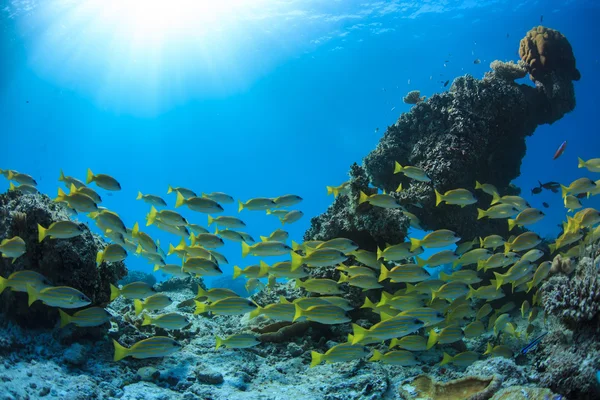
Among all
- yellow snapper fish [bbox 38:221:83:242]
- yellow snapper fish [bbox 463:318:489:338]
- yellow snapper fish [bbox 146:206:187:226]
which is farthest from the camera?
yellow snapper fish [bbox 146:206:187:226]

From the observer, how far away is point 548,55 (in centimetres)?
1234

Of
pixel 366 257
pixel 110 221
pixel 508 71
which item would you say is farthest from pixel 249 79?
pixel 366 257

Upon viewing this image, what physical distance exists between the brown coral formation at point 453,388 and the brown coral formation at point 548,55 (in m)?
12.7

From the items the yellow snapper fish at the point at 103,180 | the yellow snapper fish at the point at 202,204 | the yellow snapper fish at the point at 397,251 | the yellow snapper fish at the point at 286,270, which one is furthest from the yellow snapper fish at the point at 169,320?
the yellow snapper fish at the point at 397,251

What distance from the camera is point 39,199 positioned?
6051mm

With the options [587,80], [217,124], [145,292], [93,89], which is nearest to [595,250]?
[145,292]

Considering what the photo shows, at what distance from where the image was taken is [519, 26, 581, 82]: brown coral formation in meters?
12.3

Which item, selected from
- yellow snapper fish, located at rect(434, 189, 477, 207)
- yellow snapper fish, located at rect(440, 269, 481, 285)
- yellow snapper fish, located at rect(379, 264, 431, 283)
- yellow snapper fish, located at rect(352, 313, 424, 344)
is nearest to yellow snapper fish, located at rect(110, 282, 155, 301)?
yellow snapper fish, located at rect(352, 313, 424, 344)

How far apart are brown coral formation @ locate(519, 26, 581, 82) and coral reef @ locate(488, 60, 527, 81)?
17.1 inches

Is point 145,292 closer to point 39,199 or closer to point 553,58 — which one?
point 39,199

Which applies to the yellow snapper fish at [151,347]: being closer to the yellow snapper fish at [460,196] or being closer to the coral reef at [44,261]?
the coral reef at [44,261]

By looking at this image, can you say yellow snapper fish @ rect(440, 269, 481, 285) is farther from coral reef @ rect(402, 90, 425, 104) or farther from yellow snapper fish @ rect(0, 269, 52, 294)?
coral reef @ rect(402, 90, 425, 104)

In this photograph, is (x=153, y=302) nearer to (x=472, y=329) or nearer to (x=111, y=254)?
(x=111, y=254)

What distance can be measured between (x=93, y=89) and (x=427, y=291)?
242ft
